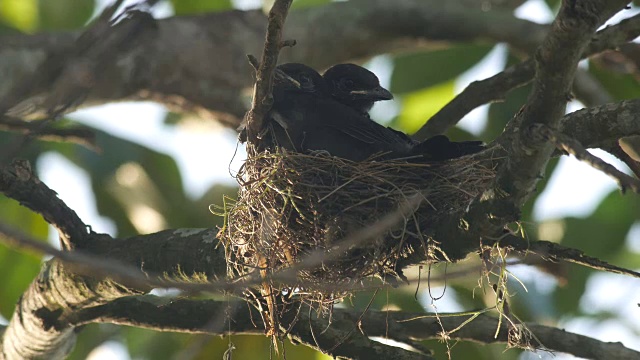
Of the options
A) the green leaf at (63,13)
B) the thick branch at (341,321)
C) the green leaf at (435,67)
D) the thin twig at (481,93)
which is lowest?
the thick branch at (341,321)

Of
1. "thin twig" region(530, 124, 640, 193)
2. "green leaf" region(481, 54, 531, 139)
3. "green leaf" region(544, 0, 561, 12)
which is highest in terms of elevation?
"green leaf" region(544, 0, 561, 12)

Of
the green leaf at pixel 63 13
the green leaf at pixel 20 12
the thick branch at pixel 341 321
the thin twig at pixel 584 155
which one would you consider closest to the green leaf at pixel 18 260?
the green leaf at pixel 63 13

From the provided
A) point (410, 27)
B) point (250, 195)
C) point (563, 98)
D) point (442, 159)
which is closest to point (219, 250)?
point (250, 195)

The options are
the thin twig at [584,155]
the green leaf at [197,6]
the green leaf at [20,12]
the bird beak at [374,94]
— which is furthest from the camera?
the green leaf at [20,12]

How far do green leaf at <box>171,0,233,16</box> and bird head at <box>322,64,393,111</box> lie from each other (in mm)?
2680

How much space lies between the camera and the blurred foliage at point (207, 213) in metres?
6.55

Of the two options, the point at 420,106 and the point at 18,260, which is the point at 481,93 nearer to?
the point at 420,106

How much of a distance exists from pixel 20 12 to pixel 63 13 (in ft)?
2.74

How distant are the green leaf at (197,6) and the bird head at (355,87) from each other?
8.79ft

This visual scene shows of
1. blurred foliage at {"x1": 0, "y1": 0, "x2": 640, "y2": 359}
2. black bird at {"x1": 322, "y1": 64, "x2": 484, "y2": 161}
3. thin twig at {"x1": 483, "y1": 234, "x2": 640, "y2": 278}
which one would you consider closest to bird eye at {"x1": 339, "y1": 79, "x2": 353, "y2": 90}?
black bird at {"x1": 322, "y1": 64, "x2": 484, "y2": 161}

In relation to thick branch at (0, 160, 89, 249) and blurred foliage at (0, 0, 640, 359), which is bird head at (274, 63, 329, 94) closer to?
thick branch at (0, 160, 89, 249)

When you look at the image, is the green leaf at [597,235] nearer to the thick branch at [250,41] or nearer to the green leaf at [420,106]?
the thick branch at [250,41]

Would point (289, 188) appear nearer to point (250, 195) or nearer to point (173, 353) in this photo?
point (250, 195)

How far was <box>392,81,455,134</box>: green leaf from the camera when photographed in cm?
850
